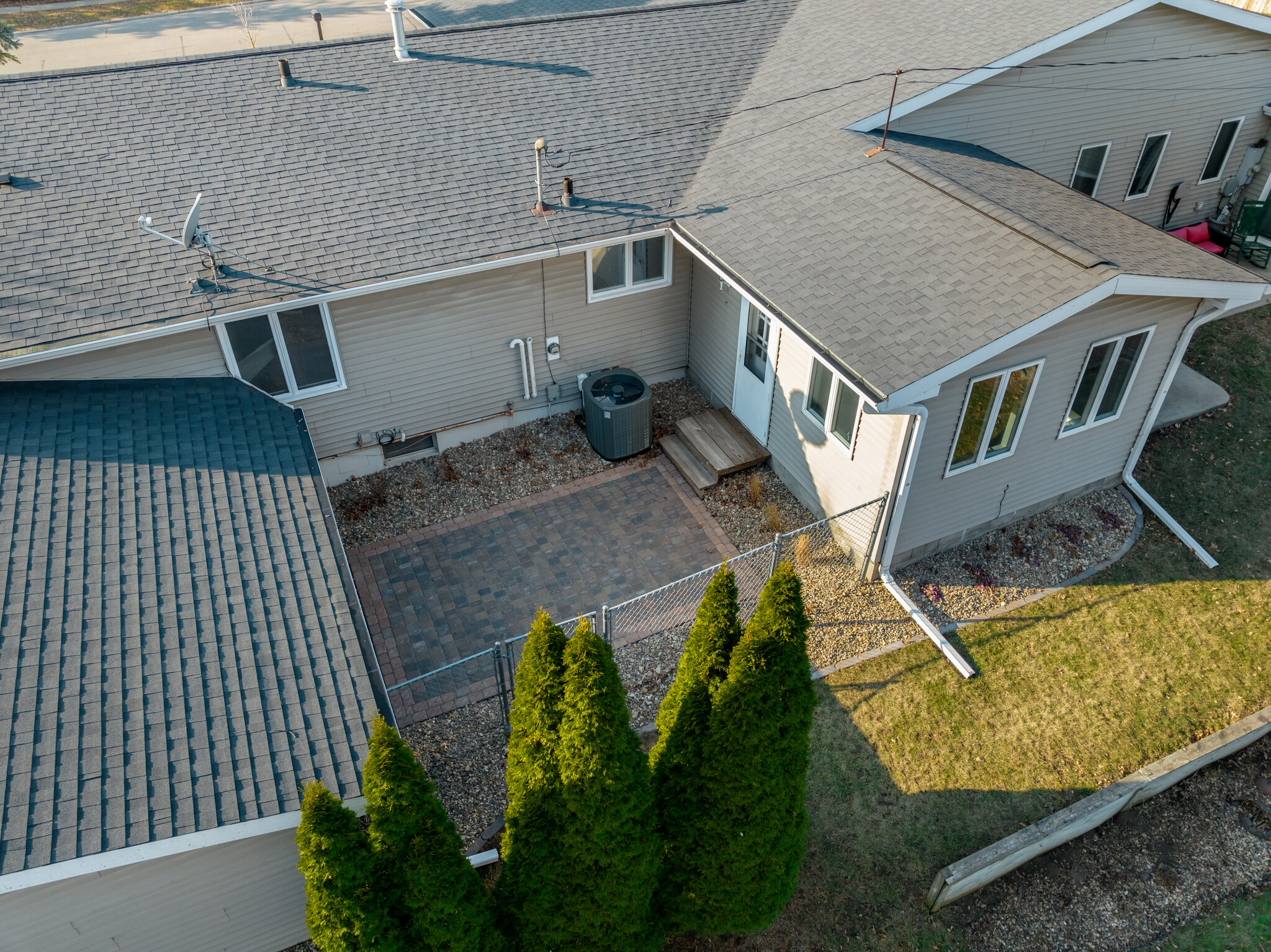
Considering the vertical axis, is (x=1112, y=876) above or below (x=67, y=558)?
below

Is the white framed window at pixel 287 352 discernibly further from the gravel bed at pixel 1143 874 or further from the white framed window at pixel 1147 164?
the white framed window at pixel 1147 164


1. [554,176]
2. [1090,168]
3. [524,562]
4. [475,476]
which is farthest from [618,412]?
[1090,168]

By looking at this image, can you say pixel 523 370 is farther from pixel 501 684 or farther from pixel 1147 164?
pixel 1147 164

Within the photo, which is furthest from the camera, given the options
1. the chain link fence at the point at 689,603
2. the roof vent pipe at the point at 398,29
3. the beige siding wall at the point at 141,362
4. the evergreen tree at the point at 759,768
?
the roof vent pipe at the point at 398,29

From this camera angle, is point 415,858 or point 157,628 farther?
point 157,628

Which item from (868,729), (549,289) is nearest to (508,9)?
(549,289)

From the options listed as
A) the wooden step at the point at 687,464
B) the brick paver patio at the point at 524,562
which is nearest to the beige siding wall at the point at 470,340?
the wooden step at the point at 687,464

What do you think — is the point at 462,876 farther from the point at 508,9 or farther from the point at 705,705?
the point at 508,9
